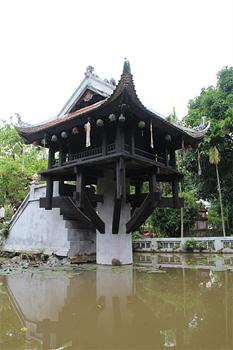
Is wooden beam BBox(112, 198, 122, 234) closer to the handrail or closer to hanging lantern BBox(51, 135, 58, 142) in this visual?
hanging lantern BBox(51, 135, 58, 142)

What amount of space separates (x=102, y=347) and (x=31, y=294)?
118 inches

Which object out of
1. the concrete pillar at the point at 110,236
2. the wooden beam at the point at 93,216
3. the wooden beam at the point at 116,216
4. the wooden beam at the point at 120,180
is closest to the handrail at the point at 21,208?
the concrete pillar at the point at 110,236

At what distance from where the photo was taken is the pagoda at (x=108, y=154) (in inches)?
309

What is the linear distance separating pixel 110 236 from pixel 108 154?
281 centimetres

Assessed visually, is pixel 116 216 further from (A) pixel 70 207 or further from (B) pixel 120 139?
(B) pixel 120 139

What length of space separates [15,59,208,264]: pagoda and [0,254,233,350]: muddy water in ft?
6.55

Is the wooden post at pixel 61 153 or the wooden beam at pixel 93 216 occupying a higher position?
the wooden post at pixel 61 153

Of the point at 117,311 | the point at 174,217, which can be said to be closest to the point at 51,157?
the point at 117,311

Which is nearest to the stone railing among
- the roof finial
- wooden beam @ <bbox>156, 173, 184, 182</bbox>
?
wooden beam @ <bbox>156, 173, 184, 182</bbox>

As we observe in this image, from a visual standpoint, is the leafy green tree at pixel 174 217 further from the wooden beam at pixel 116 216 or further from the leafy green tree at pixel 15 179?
the wooden beam at pixel 116 216

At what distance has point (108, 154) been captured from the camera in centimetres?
809

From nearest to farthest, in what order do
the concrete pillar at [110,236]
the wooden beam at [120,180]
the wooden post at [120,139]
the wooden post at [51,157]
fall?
the wooden beam at [120,180]
the wooden post at [120,139]
the concrete pillar at [110,236]
the wooden post at [51,157]

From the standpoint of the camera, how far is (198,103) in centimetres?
2012

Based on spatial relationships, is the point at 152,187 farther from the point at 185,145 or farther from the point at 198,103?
the point at 198,103
